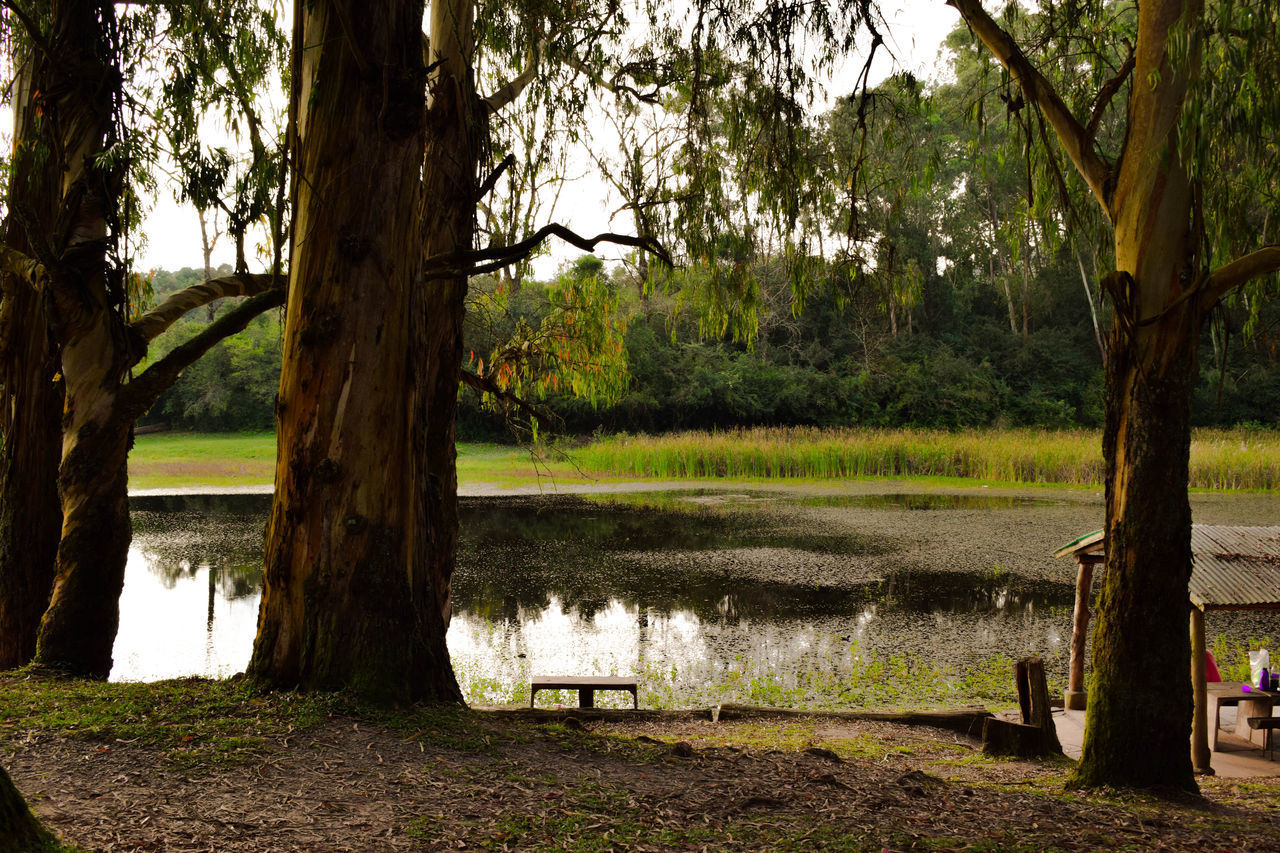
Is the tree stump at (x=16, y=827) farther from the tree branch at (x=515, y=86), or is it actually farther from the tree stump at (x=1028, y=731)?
the tree branch at (x=515, y=86)

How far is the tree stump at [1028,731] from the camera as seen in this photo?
392cm

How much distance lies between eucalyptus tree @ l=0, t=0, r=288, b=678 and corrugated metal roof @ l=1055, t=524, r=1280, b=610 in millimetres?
4342

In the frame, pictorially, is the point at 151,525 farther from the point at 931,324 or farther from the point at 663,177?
the point at 931,324

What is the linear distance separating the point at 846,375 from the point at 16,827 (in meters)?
24.4

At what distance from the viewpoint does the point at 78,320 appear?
3.94m

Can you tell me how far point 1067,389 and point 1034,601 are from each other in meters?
20.1

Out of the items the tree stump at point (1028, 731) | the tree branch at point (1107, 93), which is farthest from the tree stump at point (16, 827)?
the tree branch at point (1107, 93)

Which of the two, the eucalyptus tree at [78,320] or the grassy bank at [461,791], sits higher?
the eucalyptus tree at [78,320]

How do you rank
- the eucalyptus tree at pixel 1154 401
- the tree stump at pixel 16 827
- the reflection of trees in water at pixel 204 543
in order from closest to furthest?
the tree stump at pixel 16 827 → the eucalyptus tree at pixel 1154 401 → the reflection of trees in water at pixel 204 543

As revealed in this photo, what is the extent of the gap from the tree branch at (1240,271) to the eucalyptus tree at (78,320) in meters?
3.70

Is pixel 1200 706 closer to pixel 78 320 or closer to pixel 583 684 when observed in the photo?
pixel 583 684

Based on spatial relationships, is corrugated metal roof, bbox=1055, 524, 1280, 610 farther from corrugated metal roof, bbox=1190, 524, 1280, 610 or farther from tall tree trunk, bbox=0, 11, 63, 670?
tall tree trunk, bbox=0, 11, 63, 670

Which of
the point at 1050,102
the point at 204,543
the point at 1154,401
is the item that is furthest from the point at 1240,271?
the point at 204,543

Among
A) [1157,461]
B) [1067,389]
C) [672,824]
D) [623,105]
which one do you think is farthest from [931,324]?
[672,824]
